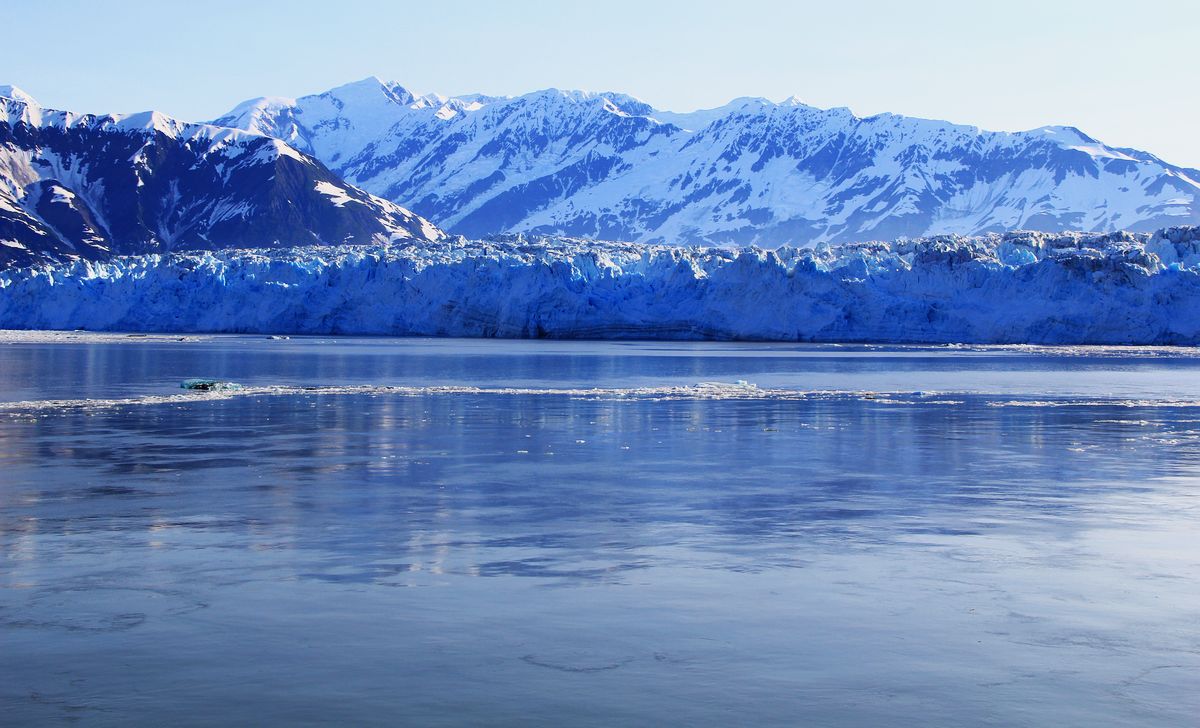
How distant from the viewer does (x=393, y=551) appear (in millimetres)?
8758

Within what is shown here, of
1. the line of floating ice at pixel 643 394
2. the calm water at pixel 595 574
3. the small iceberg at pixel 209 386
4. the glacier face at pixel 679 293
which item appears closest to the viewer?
the calm water at pixel 595 574

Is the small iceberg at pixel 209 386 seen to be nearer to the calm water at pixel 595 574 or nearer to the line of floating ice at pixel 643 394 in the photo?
the line of floating ice at pixel 643 394

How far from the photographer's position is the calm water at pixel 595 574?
18.7 feet

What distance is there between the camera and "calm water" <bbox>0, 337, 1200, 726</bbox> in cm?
570

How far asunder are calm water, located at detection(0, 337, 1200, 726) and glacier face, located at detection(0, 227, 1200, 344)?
36.7 m

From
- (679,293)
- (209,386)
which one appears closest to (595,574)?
(209,386)

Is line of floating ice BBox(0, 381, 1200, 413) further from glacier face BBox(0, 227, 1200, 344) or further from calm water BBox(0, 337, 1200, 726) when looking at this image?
glacier face BBox(0, 227, 1200, 344)

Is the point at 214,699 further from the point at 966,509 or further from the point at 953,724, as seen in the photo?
the point at 966,509

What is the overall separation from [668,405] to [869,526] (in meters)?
11.8

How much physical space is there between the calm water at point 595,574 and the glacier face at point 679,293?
36664 mm

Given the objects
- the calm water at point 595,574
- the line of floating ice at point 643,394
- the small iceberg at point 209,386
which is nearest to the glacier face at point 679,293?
the line of floating ice at point 643,394

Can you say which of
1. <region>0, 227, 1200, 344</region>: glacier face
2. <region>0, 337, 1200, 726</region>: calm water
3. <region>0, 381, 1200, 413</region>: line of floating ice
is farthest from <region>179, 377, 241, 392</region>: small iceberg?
<region>0, 227, 1200, 344</region>: glacier face

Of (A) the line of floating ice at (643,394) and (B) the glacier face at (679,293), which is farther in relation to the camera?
(B) the glacier face at (679,293)

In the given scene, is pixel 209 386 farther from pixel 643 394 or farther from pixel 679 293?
pixel 679 293
